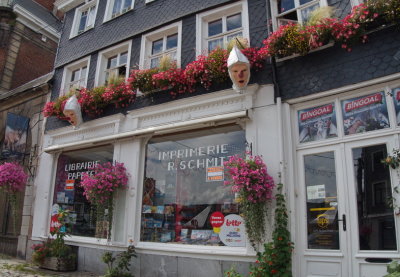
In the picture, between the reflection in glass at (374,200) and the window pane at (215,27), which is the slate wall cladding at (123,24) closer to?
the window pane at (215,27)

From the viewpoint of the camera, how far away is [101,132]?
32.4 feet

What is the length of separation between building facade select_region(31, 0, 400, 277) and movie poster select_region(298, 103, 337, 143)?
21 millimetres

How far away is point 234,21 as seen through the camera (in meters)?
8.52

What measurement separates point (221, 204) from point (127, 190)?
2.66m

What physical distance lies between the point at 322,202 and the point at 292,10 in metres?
4.20

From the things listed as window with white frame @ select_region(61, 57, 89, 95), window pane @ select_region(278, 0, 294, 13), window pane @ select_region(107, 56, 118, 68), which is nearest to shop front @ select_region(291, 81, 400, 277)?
window pane @ select_region(278, 0, 294, 13)

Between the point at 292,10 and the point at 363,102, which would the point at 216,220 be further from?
the point at 292,10

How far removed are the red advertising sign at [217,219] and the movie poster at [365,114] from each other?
3.02 meters

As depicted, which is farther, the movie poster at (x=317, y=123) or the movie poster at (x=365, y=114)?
the movie poster at (x=317, y=123)

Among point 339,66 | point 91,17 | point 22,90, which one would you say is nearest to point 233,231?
point 339,66

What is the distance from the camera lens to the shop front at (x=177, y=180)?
7.09 meters

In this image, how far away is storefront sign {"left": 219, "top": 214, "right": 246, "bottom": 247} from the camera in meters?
6.90

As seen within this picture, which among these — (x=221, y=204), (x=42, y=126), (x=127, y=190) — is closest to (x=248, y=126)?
(x=221, y=204)

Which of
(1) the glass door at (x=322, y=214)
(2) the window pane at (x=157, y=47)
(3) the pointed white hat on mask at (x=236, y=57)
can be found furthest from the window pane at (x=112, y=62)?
(1) the glass door at (x=322, y=214)
